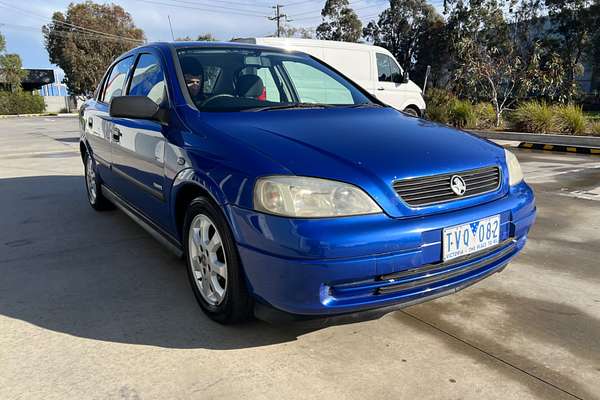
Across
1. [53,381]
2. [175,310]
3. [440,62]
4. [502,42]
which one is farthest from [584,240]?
[440,62]

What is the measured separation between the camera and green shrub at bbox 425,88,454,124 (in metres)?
14.9

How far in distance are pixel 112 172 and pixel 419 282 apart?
3028mm

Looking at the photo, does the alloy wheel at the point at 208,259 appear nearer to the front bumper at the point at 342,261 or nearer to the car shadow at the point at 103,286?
the car shadow at the point at 103,286

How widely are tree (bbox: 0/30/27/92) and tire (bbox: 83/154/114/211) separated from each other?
47124 mm

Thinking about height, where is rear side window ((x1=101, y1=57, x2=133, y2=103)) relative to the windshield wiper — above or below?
above

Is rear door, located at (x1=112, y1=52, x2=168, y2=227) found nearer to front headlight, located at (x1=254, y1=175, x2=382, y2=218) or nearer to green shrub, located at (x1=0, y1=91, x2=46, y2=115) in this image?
front headlight, located at (x1=254, y1=175, x2=382, y2=218)

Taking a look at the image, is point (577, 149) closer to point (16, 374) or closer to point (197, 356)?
point (197, 356)

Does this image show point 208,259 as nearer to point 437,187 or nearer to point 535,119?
point 437,187

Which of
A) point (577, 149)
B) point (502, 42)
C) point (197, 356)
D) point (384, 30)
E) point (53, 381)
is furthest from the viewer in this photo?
point (384, 30)

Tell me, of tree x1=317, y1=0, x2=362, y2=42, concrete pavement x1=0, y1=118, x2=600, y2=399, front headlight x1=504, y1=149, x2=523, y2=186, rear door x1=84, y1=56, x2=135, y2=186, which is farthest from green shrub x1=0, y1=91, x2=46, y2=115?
front headlight x1=504, y1=149, x2=523, y2=186

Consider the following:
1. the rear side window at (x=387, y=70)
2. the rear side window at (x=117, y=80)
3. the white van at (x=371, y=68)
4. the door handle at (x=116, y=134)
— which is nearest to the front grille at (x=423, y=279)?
the door handle at (x=116, y=134)

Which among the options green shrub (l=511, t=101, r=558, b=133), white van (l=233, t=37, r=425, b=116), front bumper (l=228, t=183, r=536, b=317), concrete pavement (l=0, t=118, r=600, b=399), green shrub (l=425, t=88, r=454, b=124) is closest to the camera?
front bumper (l=228, t=183, r=536, b=317)

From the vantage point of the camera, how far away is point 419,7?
43.5 metres

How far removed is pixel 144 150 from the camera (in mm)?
3281
